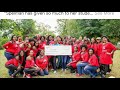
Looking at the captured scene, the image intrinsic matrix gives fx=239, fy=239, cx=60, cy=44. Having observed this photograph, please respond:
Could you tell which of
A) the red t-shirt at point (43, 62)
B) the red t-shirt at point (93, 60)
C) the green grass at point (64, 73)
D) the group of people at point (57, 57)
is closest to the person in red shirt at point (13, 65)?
the group of people at point (57, 57)

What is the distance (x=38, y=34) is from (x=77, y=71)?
1.37 meters

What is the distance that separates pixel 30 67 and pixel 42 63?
32 cm

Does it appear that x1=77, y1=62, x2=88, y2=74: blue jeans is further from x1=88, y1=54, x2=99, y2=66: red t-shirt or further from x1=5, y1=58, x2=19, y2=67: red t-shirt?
x1=5, y1=58, x2=19, y2=67: red t-shirt

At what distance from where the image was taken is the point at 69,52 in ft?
20.1

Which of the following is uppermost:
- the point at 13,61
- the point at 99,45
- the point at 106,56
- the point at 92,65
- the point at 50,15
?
the point at 50,15

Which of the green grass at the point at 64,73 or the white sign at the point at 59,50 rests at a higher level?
the white sign at the point at 59,50

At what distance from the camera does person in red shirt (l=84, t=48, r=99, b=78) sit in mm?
5940

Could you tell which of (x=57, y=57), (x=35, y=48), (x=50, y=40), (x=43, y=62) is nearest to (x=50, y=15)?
(x=50, y=40)

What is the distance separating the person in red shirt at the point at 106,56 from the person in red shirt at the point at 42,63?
4.56 ft

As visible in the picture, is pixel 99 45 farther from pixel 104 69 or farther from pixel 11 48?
pixel 11 48

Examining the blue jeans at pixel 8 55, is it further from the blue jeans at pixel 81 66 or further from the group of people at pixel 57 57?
the blue jeans at pixel 81 66

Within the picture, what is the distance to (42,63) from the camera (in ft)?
19.9

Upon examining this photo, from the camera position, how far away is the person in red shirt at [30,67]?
233 inches

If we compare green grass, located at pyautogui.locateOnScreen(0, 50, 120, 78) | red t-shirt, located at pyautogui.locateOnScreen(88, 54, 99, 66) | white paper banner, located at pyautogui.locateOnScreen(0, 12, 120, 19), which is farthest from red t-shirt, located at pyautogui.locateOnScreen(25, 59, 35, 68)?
red t-shirt, located at pyautogui.locateOnScreen(88, 54, 99, 66)
